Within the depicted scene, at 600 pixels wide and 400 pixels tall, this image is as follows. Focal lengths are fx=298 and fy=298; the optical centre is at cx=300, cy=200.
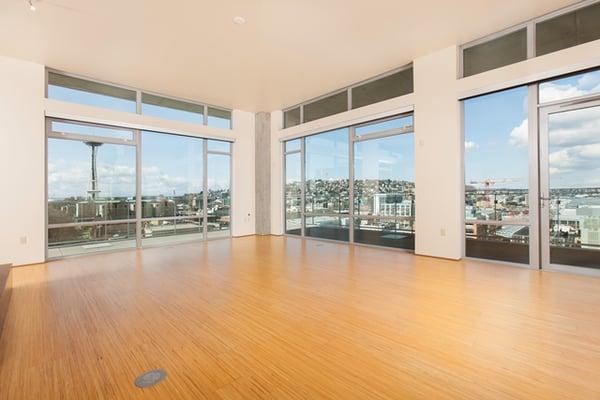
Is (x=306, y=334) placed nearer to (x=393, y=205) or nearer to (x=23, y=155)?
(x=393, y=205)

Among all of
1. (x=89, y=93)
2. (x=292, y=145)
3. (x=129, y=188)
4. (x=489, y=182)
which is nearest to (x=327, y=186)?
(x=292, y=145)

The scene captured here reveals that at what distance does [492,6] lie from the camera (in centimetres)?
379

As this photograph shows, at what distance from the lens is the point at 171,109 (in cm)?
683

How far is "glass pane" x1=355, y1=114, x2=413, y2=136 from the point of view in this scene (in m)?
5.68

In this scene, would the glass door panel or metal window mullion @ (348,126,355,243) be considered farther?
metal window mullion @ (348,126,355,243)

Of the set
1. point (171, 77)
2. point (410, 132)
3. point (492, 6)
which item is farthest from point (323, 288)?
point (171, 77)

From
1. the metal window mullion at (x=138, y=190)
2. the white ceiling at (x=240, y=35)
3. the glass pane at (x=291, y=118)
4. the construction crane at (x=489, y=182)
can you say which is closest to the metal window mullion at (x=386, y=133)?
the white ceiling at (x=240, y=35)

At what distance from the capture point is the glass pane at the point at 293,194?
7918 mm

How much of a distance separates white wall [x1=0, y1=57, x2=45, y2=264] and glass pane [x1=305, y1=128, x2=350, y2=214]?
5346mm

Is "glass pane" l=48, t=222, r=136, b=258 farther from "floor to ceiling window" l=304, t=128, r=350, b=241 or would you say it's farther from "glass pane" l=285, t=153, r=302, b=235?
"floor to ceiling window" l=304, t=128, r=350, b=241

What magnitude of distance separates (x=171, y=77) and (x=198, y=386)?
5620 millimetres

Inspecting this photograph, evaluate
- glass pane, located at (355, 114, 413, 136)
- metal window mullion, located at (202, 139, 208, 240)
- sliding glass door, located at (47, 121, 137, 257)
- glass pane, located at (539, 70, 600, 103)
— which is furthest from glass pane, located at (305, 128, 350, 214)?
sliding glass door, located at (47, 121, 137, 257)

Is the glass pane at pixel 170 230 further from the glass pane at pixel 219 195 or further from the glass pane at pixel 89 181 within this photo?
the glass pane at pixel 89 181

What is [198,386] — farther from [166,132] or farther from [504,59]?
[166,132]
